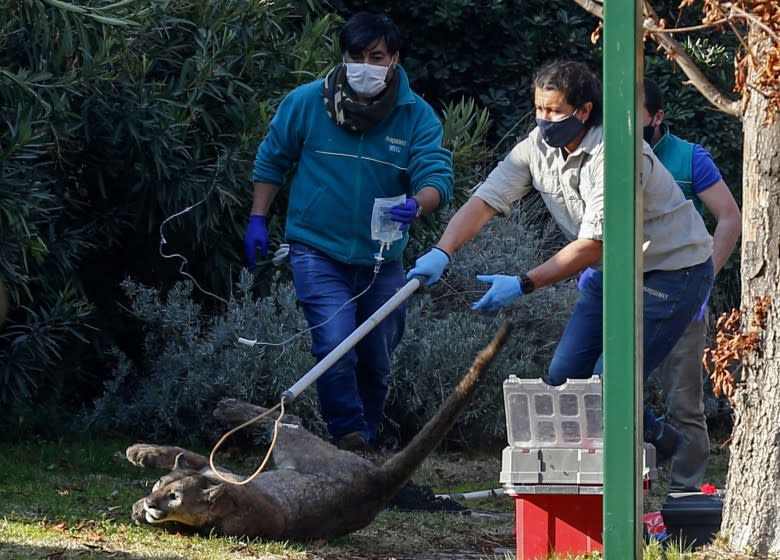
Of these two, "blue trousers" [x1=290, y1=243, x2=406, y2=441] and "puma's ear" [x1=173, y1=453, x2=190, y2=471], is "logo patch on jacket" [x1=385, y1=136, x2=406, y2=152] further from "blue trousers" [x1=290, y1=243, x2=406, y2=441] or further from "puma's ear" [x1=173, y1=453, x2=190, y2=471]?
"puma's ear" [x1=173, y1=453, x2=190, y2=471]

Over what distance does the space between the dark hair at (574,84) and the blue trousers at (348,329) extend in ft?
4.87

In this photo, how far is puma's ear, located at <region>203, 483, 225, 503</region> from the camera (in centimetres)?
470

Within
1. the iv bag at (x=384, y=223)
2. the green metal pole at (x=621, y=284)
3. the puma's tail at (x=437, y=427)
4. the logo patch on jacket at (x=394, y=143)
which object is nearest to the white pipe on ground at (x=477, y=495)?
the iv bag at (x=384, y=223)

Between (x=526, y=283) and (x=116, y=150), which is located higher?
(x=116, y=150)

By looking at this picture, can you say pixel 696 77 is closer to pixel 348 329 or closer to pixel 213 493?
pixel 213 493

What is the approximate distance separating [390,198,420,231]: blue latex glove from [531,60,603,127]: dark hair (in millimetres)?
1029

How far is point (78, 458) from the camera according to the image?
751 centimetres

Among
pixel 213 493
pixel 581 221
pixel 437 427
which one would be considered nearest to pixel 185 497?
pixel 213 493

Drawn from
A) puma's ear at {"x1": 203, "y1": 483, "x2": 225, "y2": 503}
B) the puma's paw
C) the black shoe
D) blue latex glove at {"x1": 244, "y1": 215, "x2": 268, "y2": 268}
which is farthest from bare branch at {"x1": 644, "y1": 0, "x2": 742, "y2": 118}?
blue latex glove at {"x1": 244, "y1": 215, "x2": 268, "y2": 268}

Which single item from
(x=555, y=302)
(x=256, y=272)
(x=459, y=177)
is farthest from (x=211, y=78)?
(x=555, y=302)

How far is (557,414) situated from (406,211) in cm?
174

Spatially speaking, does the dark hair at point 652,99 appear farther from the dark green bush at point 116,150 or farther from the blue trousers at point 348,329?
the dark green bush at point 116,150

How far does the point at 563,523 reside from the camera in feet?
15.3

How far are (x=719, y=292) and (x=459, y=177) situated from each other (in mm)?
2892
